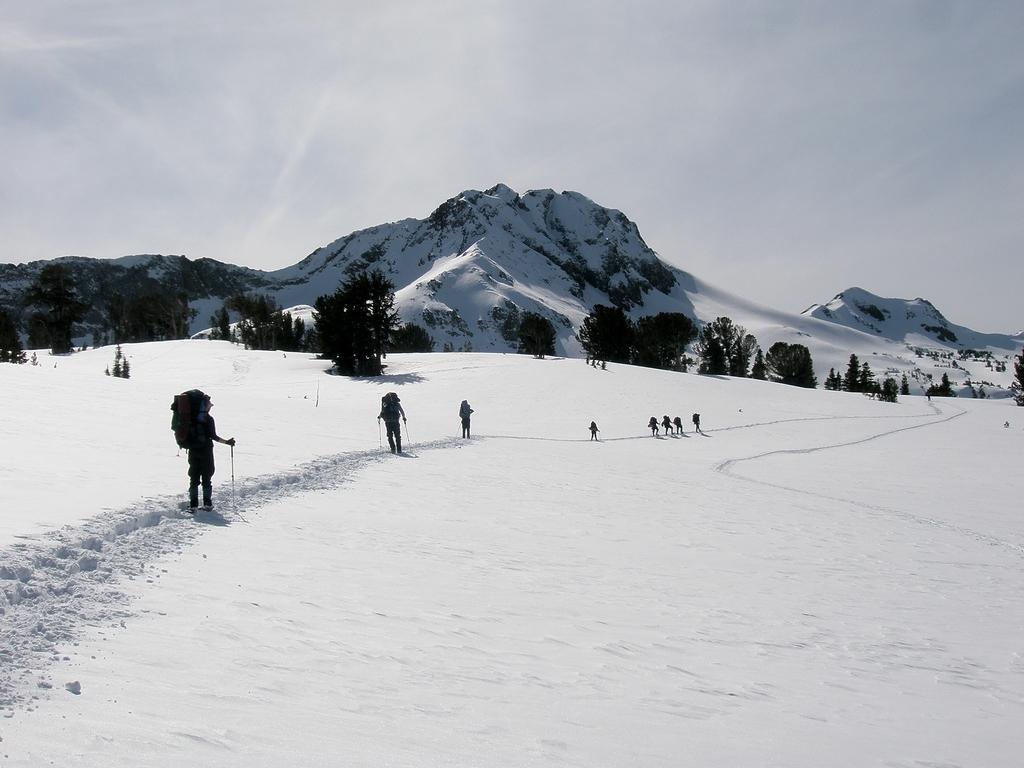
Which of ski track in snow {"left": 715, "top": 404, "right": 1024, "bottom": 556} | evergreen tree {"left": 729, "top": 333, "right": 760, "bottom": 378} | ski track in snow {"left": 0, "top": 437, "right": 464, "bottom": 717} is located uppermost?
evergreen tree {"left": 729, "top": 333, "right": 760, "bottom": 378}

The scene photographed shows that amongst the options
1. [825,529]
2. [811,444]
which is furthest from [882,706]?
[811,444]

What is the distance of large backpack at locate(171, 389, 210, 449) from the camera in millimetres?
11453

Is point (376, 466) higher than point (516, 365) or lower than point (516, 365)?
lower

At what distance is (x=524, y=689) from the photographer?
17.1 ft

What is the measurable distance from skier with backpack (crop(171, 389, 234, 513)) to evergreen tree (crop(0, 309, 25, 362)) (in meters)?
46.9

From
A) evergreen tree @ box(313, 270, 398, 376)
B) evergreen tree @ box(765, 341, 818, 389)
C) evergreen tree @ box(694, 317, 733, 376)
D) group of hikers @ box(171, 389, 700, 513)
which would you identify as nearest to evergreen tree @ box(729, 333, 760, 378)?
evergreen tree @ box(765, 341, 818, 389)

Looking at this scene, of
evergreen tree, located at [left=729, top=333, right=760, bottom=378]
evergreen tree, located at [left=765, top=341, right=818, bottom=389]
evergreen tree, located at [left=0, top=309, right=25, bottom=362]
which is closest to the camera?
evergreen tree, located at [left=0, top=309, right=25, bottom=362]

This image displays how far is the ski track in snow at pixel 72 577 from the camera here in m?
4.62

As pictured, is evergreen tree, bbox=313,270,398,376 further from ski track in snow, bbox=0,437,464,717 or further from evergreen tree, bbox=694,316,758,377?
evergreen tree, bbox=694,316,758,377

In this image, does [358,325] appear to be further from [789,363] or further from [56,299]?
[789,363]

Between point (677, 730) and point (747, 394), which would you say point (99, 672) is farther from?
point (747, 394)

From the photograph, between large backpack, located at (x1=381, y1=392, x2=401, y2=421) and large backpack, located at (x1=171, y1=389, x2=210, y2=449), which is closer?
large backpack, located at (x1=171, y1=389, x2=210, y2=449)

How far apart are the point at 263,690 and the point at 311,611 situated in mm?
1963

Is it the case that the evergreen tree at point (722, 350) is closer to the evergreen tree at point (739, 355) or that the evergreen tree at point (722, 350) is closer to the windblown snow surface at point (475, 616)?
the evergreen tree at point (739, 355)
